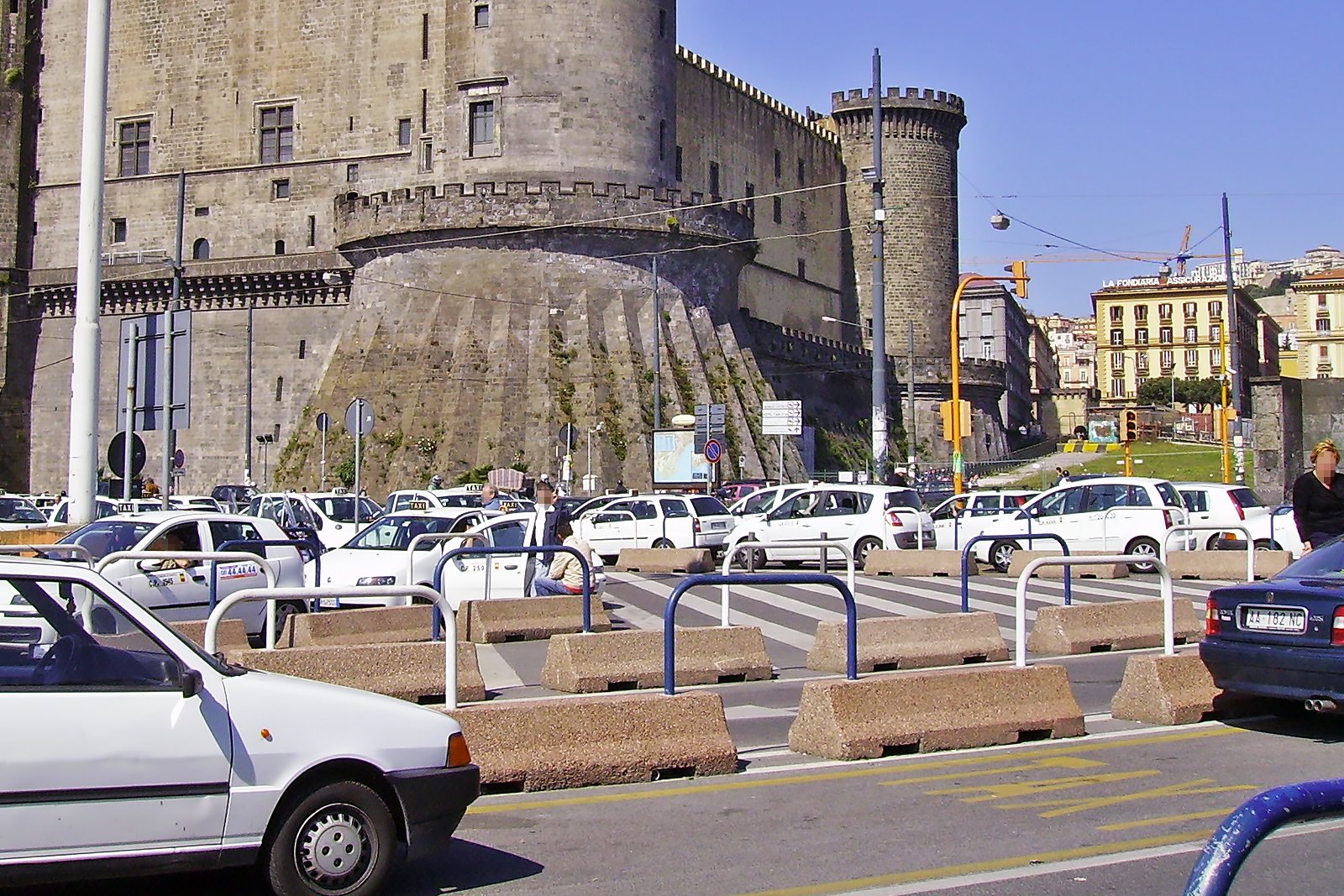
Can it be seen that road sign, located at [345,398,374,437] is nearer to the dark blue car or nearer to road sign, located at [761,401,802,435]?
the dark blue car

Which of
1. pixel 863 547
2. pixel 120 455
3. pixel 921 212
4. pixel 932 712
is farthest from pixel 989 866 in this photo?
pixel 921 212

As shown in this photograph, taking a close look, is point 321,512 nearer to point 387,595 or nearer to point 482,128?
point 387,595

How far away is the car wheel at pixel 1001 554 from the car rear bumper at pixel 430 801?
19.2m

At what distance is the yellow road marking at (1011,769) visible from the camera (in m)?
8.59

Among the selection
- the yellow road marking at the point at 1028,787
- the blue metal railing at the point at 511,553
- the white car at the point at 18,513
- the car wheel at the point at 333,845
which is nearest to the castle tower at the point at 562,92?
the white car at the point at 18,513

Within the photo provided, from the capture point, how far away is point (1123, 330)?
127938mm

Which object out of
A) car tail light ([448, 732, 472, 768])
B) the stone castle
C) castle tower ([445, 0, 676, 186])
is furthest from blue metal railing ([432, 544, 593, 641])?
castle tower ([445, 0, 676, 186])

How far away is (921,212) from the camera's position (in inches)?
3061

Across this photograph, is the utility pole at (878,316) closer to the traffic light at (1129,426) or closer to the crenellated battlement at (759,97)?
the traffic light at (1129,426)

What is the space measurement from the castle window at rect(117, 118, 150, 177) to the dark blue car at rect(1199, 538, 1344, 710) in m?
58.5

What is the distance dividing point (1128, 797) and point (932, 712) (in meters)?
1.67

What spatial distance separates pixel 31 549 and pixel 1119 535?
53.6 feet

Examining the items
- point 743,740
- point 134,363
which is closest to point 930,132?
point 134,363

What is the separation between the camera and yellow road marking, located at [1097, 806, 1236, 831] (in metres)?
7.38
